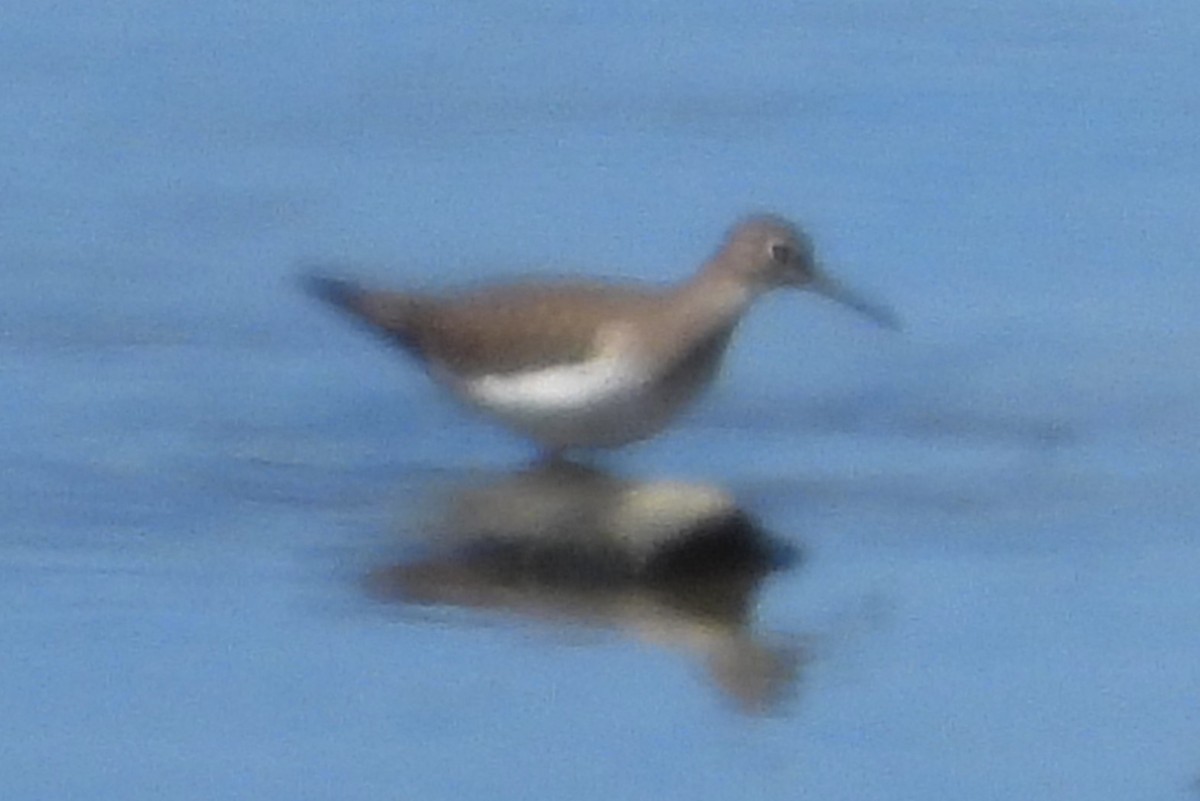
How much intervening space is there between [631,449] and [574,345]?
25 cm

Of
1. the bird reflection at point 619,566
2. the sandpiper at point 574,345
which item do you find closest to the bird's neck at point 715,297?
the sandpiper at point 574,345

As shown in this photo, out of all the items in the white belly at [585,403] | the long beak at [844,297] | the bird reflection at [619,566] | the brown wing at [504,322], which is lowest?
the bird reflection at [619,566]

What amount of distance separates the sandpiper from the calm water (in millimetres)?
128

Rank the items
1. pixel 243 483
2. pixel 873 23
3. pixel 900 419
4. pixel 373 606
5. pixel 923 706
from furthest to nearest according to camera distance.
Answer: pixel 873 23
pixel 900 419
pixel 243 483
pixel 373 606
pixel 923 706

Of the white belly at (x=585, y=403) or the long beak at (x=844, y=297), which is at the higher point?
the long beak at (x=844, y=297)

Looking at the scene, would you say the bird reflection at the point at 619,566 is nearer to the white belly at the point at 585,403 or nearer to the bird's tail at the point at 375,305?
the white belly at the point at 585,403

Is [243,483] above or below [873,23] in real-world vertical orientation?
below

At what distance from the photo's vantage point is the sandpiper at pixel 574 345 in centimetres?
715

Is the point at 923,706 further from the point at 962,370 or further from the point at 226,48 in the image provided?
the point at 226,48

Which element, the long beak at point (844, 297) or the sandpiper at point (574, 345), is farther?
the long beak at point (844, 297)

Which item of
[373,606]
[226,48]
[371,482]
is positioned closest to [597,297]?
[371,482]

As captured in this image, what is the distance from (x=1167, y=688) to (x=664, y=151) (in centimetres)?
310

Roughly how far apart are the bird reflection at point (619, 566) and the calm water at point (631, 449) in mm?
19

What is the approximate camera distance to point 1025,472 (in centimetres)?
715
